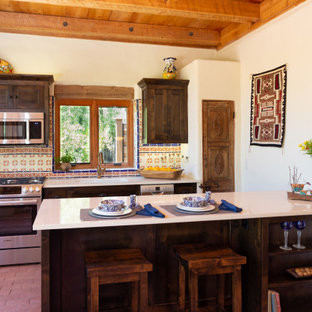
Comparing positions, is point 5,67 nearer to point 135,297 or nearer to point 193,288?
point 135,297

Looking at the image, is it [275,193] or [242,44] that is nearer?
[275,193]

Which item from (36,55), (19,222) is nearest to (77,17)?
(36,55)

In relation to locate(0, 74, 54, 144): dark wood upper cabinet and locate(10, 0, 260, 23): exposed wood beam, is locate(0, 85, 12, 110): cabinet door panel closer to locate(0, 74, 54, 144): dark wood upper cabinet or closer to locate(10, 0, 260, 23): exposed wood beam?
locate(0, 74, 54, 144): dark wood upper cabinet

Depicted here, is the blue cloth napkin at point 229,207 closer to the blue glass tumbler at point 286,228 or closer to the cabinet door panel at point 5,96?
the blue glass tumbler at point 286,228

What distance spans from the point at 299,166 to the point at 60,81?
3341mm

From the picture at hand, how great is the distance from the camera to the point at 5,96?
14.5 ft

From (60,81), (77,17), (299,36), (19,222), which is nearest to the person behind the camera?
(299,36)

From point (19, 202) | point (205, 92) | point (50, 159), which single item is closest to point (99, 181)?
point (50, 159)

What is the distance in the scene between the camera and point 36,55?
478 centimetres

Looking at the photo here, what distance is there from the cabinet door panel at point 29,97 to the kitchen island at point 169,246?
1.93m

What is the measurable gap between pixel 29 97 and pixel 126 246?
2.66 metres

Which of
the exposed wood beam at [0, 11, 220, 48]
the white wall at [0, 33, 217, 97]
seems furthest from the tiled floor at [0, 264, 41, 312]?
the exposed wood beam at [0, 11, 220, 48]

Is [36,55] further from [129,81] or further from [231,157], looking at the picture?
[231,157]

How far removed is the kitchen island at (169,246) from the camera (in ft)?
8.32
